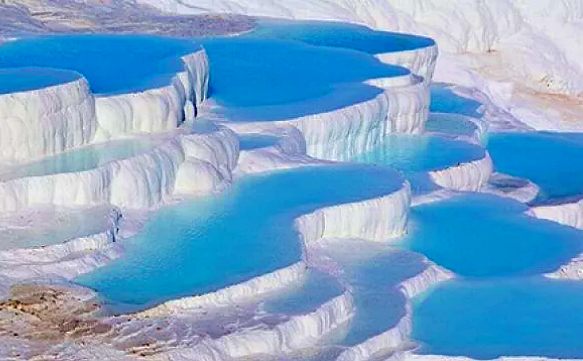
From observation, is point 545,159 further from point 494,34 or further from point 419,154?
point 494,34

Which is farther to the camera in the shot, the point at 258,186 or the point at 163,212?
the point at 258,186

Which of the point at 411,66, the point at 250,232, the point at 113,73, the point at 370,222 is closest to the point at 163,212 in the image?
the point at 250,232

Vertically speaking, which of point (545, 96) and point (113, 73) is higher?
point (113, 73)

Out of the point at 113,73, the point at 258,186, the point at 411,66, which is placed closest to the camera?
the point at 258,186

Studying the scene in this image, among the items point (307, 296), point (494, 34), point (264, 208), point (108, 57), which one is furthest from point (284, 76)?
point (494, 34)

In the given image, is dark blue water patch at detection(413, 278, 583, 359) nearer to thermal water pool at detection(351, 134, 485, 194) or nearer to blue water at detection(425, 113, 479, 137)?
thermal water pool at detection(351, 134, 485, 194)

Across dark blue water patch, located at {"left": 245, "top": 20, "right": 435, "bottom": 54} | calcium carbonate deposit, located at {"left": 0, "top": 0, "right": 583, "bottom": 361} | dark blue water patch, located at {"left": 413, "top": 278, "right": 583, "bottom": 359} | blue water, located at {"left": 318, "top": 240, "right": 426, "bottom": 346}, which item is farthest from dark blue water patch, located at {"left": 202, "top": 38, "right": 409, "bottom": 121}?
dark blue water patch, located at {"left": 413, "top": 278, "right": 583, "bottom": 359}

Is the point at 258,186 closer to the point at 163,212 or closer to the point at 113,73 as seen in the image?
the point at 163,212

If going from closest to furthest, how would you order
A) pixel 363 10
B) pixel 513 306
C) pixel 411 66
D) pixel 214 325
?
pixel 214 325, pixel 513 306, pixel 411 66, pixel 363 10
